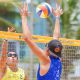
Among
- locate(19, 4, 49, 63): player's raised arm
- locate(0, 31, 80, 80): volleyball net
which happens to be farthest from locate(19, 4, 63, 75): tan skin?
locate(0, 31, 80, 80): volleyball net

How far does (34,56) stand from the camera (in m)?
8.59

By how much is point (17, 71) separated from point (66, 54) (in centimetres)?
275

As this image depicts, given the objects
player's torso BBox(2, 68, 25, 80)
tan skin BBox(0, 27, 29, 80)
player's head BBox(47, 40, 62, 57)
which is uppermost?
player's head BBox(47, 40, 62, 57)

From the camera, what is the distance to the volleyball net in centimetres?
812

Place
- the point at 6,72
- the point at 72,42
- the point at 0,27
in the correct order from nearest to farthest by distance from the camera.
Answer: the point at 6,72 → the point at 72,42 → the point at 0,27

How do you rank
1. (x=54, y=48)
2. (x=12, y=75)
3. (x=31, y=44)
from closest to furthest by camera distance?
(x=31, y=44)
(x=54, y=48)
(x=12, y=75)

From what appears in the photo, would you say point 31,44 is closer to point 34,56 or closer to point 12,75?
point 12,75

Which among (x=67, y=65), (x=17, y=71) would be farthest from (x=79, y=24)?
(x=17, y=71)

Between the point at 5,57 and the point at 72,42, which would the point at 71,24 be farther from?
the point at 5,57

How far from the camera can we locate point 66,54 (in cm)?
890

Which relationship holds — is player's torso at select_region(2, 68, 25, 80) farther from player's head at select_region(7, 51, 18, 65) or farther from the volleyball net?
the volleyball net

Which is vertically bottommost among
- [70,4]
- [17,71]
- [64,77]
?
[64,77]

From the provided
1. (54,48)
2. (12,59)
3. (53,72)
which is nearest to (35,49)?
(54,48)

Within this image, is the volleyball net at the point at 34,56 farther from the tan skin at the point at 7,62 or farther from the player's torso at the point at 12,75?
the player's torso at the point at 12,75
